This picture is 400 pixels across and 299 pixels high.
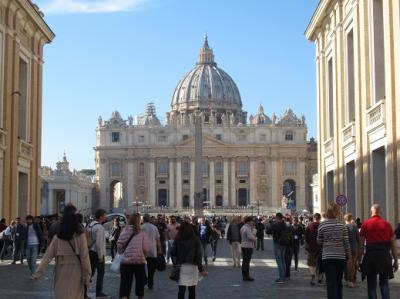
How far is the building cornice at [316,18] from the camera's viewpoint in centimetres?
3187

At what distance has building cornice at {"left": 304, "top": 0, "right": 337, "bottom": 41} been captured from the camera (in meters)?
31.9

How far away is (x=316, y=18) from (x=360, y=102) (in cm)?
922

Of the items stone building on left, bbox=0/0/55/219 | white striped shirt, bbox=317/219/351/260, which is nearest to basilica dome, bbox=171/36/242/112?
stone building on left, bbox=0/0/55/219

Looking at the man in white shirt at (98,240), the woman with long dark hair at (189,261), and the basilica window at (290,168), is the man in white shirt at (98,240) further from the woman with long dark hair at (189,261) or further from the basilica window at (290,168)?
the basilica window at (290,168)

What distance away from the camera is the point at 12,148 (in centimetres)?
2873

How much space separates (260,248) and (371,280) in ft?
81.2

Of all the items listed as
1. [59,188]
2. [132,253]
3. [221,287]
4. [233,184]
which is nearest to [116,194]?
[233,184]

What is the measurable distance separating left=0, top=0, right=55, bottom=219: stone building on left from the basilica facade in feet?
312

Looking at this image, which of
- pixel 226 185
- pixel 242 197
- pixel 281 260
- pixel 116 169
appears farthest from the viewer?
pixel 242 197

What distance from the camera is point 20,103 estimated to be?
31.8m

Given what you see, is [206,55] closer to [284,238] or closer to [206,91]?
[206,91]

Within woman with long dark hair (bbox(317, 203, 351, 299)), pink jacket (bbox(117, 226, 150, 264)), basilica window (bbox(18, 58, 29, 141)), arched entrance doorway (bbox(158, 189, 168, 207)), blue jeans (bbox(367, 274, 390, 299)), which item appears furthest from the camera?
arched entrance doorway (bbox(158, 189, 168, 207))

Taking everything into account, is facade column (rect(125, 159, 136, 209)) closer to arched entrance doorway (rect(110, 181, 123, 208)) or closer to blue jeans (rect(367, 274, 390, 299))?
arched entrance doorway (rect(110, 181, 123, 208))

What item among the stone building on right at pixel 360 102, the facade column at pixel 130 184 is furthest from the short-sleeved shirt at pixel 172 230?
the facade column at pixel 130 184
